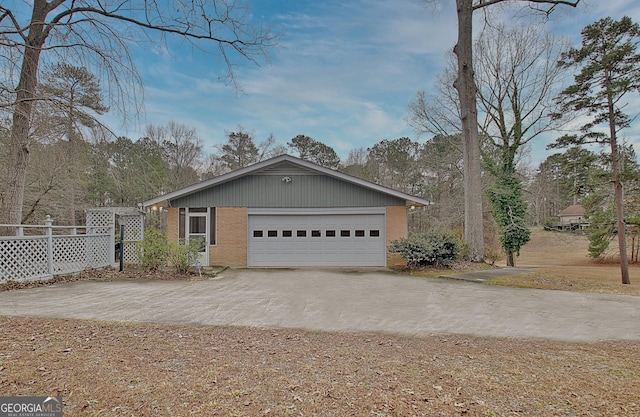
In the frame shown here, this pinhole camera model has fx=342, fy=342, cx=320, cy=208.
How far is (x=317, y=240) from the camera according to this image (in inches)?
524

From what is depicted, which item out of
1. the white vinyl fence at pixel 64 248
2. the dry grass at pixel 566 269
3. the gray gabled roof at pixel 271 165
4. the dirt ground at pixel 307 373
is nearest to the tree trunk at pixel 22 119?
the white vinyl fence at pixel 64 248

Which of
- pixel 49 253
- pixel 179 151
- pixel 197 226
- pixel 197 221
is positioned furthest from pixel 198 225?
pixel 179 151

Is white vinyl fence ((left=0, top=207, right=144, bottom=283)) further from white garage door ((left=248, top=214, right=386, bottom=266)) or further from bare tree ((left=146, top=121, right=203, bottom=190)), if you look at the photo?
bare tree ((left=146, top=121, right=203, bottom=190))

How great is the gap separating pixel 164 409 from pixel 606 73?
1820 cm

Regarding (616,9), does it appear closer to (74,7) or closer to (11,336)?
(74,7)

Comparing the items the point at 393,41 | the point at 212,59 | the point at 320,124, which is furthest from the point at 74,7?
the point at 320,124

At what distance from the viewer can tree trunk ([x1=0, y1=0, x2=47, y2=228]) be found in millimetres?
5805

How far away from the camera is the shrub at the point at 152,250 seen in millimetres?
10734

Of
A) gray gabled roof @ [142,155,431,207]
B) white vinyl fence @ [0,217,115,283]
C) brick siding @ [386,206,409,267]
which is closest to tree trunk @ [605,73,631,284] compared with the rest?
gray gabled roof @ [142,155,431,207]

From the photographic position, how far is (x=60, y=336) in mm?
4258

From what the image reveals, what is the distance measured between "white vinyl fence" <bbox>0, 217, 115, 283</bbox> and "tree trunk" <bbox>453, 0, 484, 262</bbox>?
1276 cm

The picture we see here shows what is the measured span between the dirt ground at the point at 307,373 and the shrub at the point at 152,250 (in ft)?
20.2

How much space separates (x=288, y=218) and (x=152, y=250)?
491cm

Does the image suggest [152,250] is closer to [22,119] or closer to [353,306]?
[22,119]
